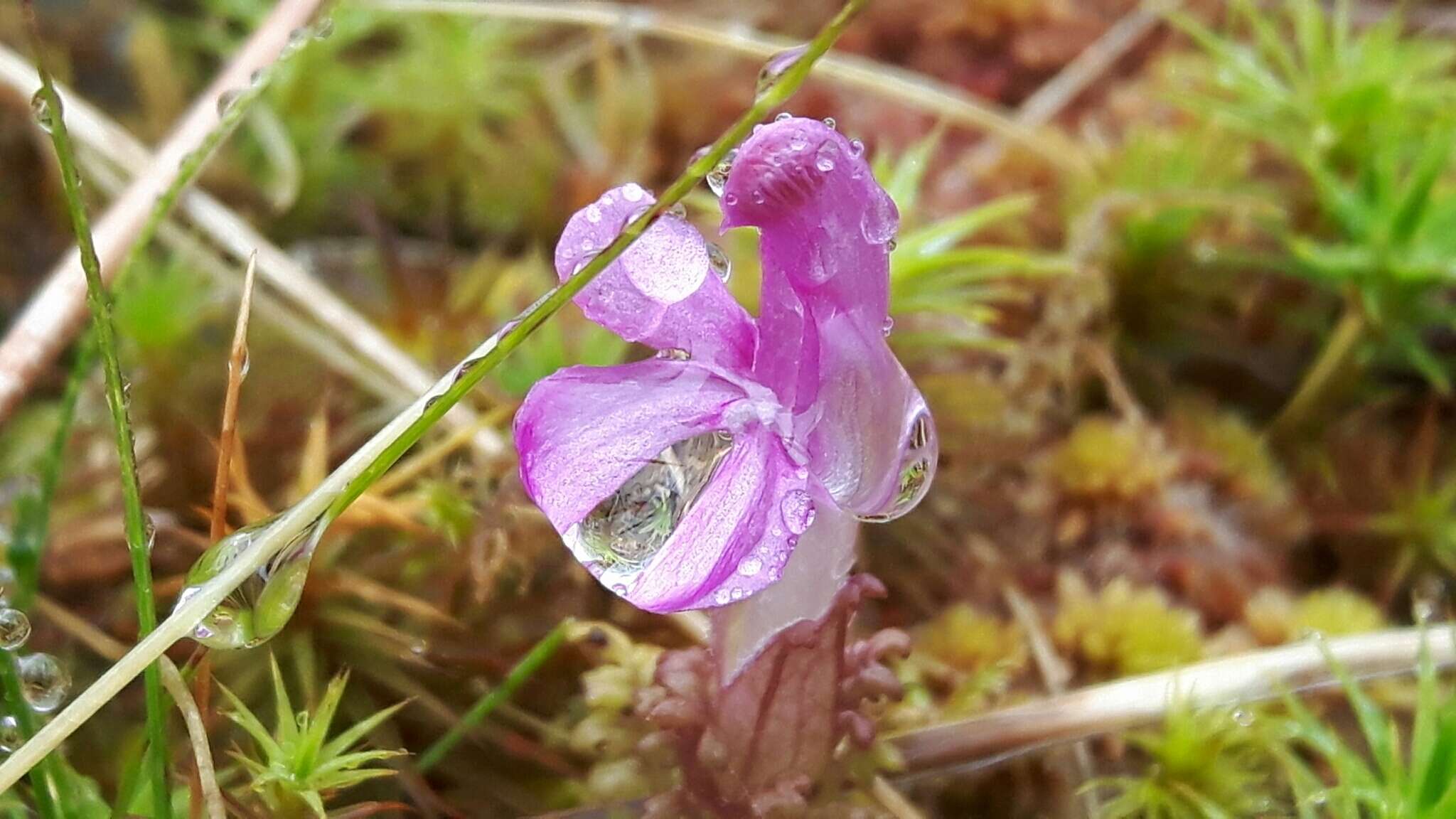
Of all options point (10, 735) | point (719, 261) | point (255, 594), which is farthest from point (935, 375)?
point (10, 735)

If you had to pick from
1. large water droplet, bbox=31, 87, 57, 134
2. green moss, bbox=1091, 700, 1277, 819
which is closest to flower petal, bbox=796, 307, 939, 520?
green moss, bbox=1091, 700, 1277, 819

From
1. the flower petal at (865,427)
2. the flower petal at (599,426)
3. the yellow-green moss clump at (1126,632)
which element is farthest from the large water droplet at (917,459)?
the yellow-green moss clump at (1126,632)

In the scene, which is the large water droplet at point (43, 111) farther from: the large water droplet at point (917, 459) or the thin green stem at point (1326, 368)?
the thin green stem at point (1326, 368)

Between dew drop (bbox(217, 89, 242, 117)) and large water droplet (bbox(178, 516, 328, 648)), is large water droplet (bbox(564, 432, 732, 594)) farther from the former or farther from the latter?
dew drop (bbox(217, 89, 242, 117))

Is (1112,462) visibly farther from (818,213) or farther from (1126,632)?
(818,213)

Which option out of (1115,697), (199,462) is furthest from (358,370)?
(1115,697)
